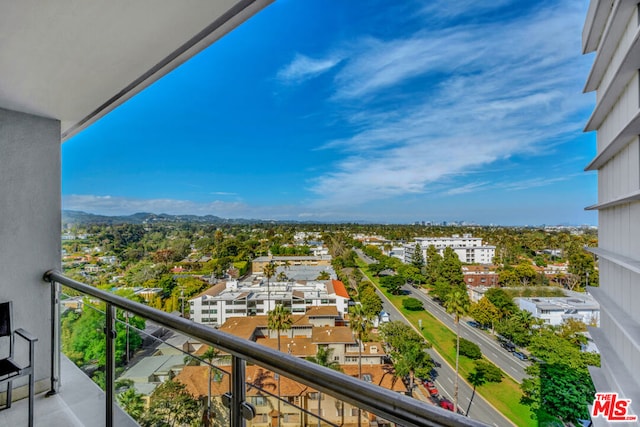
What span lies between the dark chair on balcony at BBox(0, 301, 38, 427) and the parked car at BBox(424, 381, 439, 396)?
4.58 meters

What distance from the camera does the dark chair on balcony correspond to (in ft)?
5.82

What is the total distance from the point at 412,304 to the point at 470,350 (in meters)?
1.09

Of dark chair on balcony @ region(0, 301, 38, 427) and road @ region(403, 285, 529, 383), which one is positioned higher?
dark chair on balcony @ region(0, 301, 38, 427)

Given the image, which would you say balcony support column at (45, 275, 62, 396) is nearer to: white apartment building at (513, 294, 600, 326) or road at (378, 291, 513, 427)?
road at (378, 291, 513, 427)

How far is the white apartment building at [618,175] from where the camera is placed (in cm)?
131

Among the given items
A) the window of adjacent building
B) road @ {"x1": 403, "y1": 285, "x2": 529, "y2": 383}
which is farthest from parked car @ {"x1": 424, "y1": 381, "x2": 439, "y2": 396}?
the window of adjacent building

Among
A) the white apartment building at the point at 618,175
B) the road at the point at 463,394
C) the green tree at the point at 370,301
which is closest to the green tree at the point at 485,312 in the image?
the road at the point at 463,394

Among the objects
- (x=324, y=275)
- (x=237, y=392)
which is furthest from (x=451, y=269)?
(x=237, y=392)

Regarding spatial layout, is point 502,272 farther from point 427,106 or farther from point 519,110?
point 427,106

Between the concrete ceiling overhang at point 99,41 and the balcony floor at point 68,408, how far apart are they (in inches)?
79.8

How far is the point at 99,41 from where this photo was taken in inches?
58.4

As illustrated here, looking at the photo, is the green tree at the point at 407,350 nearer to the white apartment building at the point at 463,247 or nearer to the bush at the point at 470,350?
the bush at the point at 470,350

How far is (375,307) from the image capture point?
584cm

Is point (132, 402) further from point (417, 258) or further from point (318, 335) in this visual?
point (318, 335)
